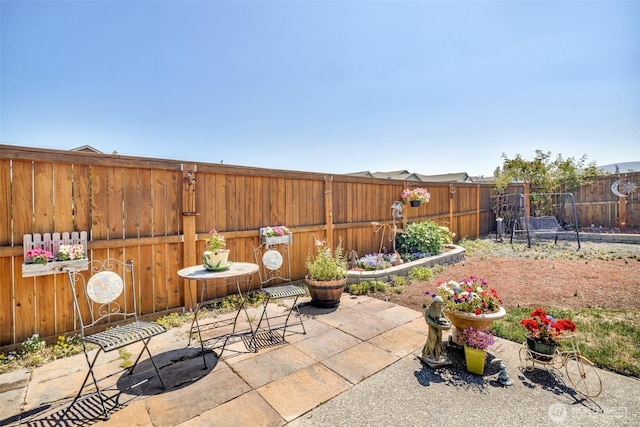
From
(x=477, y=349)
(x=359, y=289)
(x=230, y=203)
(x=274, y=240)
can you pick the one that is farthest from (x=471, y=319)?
(x=230, y=203)

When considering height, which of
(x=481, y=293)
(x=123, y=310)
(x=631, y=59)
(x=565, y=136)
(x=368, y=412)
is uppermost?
(x=631, y=59)

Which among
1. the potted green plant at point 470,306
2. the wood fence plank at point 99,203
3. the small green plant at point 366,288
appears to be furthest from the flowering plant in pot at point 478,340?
the wood fence plank at point 99,203

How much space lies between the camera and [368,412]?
1.83 metres

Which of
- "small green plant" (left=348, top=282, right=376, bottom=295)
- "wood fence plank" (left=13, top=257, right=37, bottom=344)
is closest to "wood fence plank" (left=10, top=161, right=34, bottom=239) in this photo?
"wood fence plank" (left=13, top=257, right=37, bottom=344)

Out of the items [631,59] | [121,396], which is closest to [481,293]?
[121,396]

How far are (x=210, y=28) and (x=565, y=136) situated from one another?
11348mm

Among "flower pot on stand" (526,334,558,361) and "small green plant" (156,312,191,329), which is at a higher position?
"flower pot on stand" (526,334,558,361)

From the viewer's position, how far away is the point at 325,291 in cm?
373

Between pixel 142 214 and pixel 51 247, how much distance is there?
805 millimetres

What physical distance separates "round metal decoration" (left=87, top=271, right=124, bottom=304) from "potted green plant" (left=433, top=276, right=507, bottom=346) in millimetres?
2870

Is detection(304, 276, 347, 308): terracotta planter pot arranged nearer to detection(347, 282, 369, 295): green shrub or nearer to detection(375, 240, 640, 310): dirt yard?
detection(347, 282, 369, 295): green shrub

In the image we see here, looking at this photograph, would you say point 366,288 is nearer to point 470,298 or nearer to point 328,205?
point 328,205

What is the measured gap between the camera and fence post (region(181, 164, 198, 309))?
11.3 feet

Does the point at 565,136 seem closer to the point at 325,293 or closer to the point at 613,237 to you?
the point at 613,237
